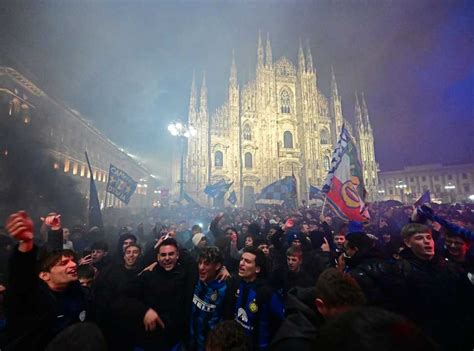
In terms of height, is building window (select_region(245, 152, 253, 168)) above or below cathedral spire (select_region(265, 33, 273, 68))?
below

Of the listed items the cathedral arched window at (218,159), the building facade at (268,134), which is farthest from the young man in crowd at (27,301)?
the cathedral arched window at (218,159)

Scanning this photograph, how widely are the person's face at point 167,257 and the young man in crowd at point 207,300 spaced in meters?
0.37

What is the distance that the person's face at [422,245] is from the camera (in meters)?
2.32

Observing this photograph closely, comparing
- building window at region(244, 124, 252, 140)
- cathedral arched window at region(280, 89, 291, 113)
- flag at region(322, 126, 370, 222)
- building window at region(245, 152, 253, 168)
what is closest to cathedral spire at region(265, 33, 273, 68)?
cathedral arched window at region(280, 89, 291, 113)

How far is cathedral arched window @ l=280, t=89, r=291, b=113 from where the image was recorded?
36594mm

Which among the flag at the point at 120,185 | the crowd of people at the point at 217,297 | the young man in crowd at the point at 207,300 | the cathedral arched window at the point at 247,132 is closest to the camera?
the crowd of people at the point at 217,297

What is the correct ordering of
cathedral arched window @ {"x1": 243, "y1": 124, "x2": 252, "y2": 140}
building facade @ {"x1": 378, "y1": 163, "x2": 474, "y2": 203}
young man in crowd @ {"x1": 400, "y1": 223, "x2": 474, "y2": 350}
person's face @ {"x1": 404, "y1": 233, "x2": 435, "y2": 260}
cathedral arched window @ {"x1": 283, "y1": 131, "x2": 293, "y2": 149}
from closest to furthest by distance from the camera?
young man in crowd @ {"x1": 400, "y1": 223, "x2": 474, "y2": 350} < person's face @ {"x1": 404, "y1": 233, "x2": 435, "y2": 260} < cathedral arched window @ {"x1": 243, "y1": 124, "x2": 252, "y2": 140} < cathedral arched window @ {"x1": 283, "y1": 131, "x2": 293, "y2": 149} < building facade @ {"x1": 378, "y1": 163, "x2": 474, "y2": 203}

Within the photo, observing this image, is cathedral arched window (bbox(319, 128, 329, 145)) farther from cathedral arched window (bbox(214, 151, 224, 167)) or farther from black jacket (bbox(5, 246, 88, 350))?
black jacket (bbox(5, 246, 88, 350))

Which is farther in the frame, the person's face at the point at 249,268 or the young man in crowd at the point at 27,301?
the person's face at the point at 249,268

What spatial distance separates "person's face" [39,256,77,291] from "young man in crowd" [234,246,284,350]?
162cm

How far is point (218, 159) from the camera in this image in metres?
33.0

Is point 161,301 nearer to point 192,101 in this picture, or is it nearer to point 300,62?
point 192,101

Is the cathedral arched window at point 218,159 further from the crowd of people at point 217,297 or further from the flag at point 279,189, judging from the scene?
the crowd of people at point 217,297

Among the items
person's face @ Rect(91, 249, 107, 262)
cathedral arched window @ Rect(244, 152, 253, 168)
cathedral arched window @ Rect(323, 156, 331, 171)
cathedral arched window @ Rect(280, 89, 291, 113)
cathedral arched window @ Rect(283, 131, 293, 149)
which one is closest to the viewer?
person's face @ Rect(91, 249, 107, 262)
